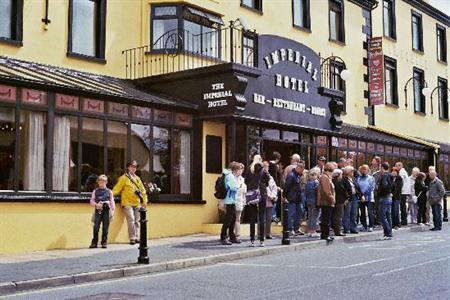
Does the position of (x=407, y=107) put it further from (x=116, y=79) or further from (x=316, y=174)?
(x=116, y=79)

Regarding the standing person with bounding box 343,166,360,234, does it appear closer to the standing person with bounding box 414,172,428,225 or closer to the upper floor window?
the standing person with bounding box 414,172,428,225

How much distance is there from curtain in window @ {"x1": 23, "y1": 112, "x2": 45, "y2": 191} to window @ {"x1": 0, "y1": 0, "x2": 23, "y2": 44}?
90.7 inches

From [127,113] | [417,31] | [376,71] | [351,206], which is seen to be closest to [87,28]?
[127,113]

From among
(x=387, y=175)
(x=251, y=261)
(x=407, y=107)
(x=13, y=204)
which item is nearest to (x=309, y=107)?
(x=387, y=175)

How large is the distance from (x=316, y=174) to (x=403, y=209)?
4.91m

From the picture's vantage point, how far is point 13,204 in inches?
490

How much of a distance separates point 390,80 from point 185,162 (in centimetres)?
1512

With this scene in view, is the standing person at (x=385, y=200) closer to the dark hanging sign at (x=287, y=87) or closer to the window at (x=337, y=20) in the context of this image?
the dark hanging sign at (x=287, y=87)

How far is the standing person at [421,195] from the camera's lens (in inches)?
757

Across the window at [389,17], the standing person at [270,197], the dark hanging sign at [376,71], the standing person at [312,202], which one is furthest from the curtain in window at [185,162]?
the window at [389,17]

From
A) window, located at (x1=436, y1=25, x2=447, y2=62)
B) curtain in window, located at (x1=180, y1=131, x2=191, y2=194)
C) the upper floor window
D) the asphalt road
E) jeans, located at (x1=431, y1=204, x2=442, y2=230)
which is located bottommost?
the asphalt road

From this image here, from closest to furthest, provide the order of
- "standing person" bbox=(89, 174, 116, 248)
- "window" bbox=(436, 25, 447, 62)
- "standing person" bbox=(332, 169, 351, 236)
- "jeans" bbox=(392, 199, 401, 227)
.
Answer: "standing person" bbox=(89, 174, 116, 248) → "standing person" bbox=(332, 169, 351, 236) → "jeans" bbox=(392, 199, 401, 227) → "window" bbox=(436, 25, 447, 62)

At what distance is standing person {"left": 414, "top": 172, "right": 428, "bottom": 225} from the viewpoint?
63.1 ft

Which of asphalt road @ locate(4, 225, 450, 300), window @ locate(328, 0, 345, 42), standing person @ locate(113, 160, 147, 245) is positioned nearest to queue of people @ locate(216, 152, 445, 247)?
asphalt road @ locate(4, 225, 450, 300)
